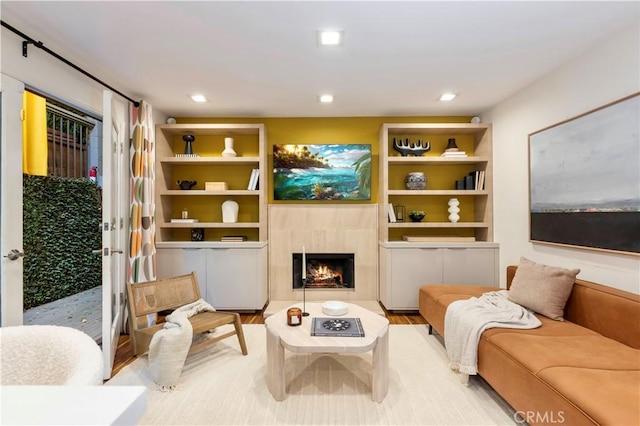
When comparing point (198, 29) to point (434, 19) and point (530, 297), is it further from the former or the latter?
point (530, 297)

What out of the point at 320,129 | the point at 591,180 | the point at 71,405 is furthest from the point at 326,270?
the point at 71,405

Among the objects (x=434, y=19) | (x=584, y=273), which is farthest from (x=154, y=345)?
(x=584, y=273)

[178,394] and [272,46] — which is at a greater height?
[272,46]

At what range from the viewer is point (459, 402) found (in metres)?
1.90

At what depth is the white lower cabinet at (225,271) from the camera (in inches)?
140

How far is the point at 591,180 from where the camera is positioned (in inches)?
88.1

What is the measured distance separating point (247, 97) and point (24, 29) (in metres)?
1.78

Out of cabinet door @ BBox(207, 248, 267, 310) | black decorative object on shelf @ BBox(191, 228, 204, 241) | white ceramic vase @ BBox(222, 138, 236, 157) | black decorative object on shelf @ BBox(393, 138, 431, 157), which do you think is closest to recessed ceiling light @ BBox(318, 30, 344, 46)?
black decorative object on shelf @ BBox(393, 138, 431, 157)

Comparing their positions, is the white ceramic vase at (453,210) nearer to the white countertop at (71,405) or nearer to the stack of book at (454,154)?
the stack of book at (454,154)

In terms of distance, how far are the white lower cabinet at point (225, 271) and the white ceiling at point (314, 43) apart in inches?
72.2

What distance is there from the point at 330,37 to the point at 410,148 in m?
2.05

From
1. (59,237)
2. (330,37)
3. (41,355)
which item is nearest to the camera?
(41,355)

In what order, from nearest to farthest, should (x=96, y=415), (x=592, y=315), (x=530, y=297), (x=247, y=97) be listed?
(x=96, y=415), (x=592, y=315), (x=530, y=297), (x=247, y=97)

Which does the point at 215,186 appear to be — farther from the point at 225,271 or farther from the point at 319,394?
the point at 319,394
